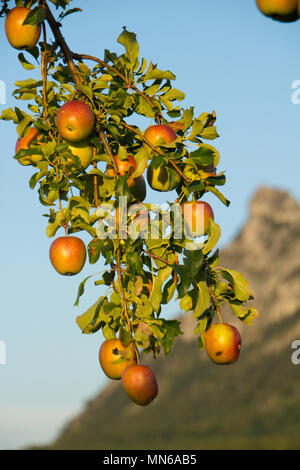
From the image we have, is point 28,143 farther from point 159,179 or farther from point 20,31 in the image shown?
point 159,179

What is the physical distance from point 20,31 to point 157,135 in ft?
2.41

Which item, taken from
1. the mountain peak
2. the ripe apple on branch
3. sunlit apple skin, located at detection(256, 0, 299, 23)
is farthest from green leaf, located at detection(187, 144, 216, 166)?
the mountain peak

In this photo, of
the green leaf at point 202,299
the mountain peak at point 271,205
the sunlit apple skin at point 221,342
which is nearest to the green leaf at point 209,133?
the green leaf at point 202,299

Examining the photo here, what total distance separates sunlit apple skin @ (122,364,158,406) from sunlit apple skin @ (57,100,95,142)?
3.15 feet

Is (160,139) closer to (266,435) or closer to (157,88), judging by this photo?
(157,88)

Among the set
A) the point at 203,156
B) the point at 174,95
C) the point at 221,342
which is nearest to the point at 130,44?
the point at 174,95

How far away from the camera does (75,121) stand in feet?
8.59

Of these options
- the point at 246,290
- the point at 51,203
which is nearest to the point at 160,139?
the point at 51,203

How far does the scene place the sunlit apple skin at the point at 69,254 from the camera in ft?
9.39

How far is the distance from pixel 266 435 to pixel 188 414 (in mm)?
7794

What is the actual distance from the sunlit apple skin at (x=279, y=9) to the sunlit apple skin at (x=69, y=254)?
5.10ft

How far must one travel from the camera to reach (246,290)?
110 inches

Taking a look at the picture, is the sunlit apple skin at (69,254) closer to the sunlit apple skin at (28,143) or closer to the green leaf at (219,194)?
the sunlit apple skin at (28,143)
